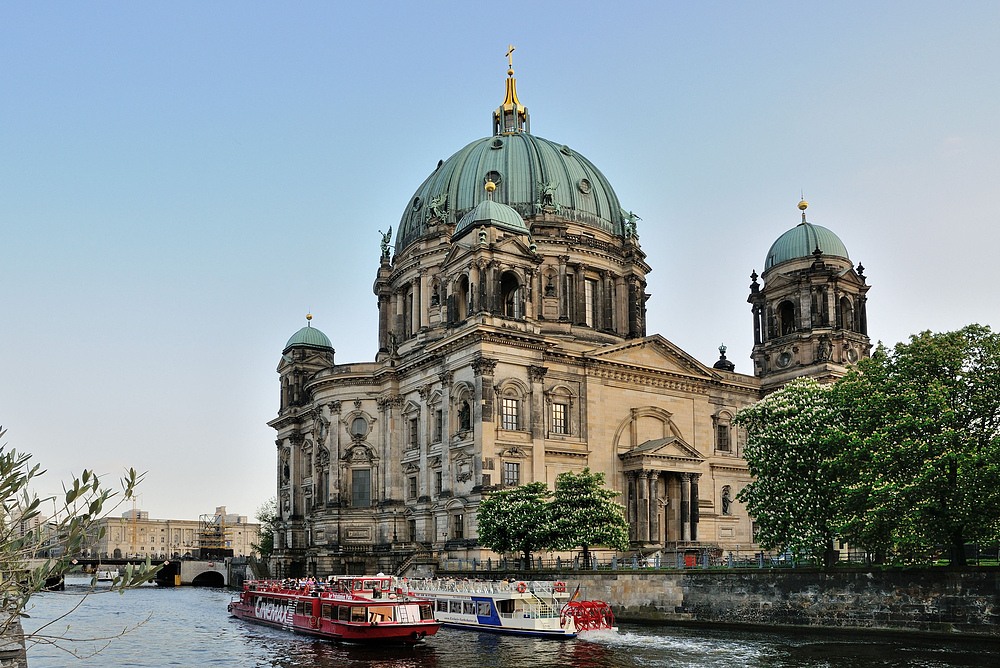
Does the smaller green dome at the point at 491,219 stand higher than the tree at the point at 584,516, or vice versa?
the smaller green dome at the point at 491,219

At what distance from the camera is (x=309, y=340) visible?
4451 inches

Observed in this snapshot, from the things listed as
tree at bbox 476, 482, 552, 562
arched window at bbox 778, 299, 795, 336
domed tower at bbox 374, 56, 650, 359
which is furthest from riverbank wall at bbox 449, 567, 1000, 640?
arched window at bbox 778, 299, 795, 336

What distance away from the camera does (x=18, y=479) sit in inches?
550

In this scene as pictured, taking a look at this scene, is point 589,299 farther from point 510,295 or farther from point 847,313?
point 847,313

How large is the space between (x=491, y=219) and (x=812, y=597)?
136ft

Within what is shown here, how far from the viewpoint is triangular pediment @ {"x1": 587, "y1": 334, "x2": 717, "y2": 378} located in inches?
3332

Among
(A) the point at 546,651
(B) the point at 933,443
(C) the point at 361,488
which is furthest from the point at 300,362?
(B) the point at 933,443

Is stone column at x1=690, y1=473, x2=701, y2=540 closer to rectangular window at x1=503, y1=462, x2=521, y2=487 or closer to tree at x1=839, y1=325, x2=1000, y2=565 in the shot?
rectangular window at x1=503, y1=462, x2=521, y2=487

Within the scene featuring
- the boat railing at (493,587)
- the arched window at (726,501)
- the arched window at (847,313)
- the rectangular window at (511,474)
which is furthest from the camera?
the arched window at (847,313)

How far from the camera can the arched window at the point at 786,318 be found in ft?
319

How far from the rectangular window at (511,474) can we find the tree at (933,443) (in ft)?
100

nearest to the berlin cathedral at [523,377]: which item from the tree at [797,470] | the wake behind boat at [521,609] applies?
the wake behind boat at [521,609]

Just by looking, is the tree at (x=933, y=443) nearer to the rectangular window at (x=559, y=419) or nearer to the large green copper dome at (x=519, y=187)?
the rectangular window at (x=559, y=419)

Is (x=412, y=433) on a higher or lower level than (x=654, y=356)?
lower
